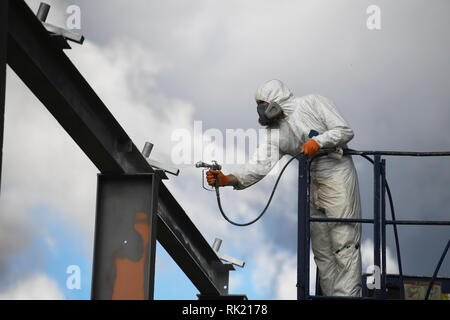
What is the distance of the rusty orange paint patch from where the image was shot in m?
7.21

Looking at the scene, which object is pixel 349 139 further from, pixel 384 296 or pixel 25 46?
pixel 25 46

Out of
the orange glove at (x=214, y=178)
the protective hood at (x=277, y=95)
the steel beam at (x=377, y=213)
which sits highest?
the protective hood at (x=277, y=95)

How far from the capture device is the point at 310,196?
8.43 m

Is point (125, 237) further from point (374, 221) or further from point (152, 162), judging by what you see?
point (374, 221)

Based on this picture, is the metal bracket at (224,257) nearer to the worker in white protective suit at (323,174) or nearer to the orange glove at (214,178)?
the worker in white protective suit at (323,174)

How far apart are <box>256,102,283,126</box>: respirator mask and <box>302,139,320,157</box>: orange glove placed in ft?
2.09

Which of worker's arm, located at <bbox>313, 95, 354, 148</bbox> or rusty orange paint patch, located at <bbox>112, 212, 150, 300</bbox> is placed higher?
worker's arm, located at <bbox>313, 95, 354, 148</bbox>

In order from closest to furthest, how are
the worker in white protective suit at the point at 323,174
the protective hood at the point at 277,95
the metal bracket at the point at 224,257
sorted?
the worker in white protective suit at the point at 323,174
the protective hood at the point at 277,95
the metal bracket at the point at 224,257

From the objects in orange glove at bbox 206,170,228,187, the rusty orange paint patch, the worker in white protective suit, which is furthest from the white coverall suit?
the rusty orange paint patch

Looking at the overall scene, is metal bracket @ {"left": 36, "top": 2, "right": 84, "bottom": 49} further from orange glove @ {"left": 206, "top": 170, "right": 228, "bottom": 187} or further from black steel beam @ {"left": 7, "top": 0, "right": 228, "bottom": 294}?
orange glove @ {"left": 206, "top": 170, "right": 228, "bottom": 187}

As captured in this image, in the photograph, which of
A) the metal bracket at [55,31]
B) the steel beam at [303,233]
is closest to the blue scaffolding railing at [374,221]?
the steel beam at [303,233]

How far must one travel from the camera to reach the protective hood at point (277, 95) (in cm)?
842

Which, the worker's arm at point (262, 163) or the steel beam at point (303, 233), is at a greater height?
the worker's arm at point (262, 163)
